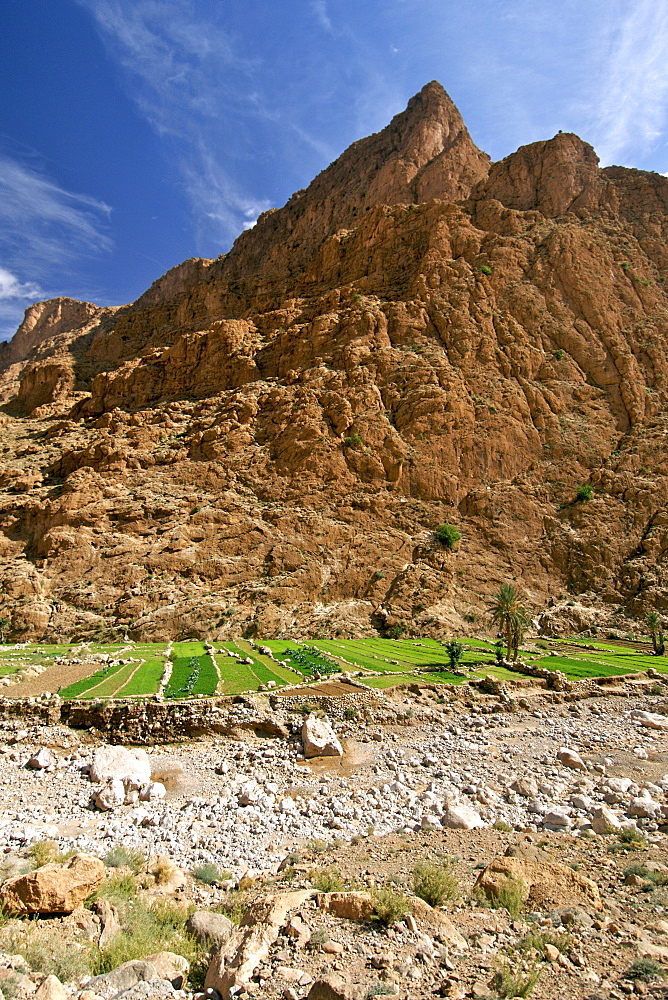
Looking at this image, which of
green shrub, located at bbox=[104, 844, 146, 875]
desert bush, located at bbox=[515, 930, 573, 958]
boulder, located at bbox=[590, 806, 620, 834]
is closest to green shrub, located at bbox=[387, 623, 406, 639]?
boulder, located at bbox=[590, 806, 620, 834]

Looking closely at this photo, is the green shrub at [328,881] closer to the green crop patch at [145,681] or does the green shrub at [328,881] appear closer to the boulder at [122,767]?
the boulder at [122,767]

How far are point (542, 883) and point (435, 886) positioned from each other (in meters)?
1.48

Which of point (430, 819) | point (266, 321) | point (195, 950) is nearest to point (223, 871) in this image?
point (195, 950)

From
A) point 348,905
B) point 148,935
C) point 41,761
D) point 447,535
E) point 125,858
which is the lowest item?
point 41,761

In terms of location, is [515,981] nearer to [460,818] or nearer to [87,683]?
[460,818]

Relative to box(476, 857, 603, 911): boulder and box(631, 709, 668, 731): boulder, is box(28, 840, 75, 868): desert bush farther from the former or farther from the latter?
box(631, 709, 668, 731): boulder

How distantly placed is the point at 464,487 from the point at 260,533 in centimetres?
1743

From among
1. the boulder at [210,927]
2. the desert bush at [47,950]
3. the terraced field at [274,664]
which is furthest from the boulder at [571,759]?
the desert bush at [47,950]

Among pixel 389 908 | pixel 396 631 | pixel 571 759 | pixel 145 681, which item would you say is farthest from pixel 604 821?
pixel 396 631

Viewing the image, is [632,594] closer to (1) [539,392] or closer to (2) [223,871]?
(1) [539,392]

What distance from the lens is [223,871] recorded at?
8.23 m

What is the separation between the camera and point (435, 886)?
678 cm

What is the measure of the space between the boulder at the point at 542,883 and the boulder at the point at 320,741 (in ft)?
25.3

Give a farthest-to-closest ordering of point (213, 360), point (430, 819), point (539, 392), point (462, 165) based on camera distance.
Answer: point (462, 165) < point (213, 360) < point (539, 392) < point (430, 819)
